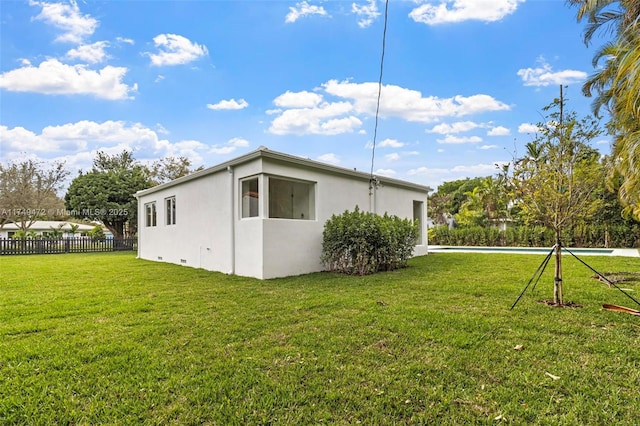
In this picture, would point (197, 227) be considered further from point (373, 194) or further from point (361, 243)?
point (373, 194)

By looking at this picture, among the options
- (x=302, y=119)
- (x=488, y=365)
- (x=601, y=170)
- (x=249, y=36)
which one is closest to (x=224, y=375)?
(x=488, y=365)

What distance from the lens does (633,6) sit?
721cm

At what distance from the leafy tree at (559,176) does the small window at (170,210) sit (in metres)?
11.4

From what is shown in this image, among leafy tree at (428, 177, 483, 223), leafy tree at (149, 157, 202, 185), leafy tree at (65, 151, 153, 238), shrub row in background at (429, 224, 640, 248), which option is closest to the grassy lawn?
shrub row in background at (429, 224, 640, 248)

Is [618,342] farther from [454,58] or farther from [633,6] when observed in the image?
[454,58]

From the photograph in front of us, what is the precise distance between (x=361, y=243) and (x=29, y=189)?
3091 centimetres

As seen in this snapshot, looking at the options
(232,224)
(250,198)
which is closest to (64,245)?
(232,224)

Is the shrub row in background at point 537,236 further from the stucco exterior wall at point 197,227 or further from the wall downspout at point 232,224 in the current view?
the stucco exterior wall at point 197,227

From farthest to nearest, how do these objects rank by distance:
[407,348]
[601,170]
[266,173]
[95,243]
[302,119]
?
1. [95,243]
2. [302,119]
3. [266,173]
4. [601,170]
5. [407,348]

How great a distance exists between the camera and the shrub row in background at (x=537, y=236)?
18.4 m

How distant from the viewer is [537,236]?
65.6 feet

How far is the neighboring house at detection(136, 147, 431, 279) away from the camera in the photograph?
8648 mm

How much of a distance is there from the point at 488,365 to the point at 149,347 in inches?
136

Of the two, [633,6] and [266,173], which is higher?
[633,6]
